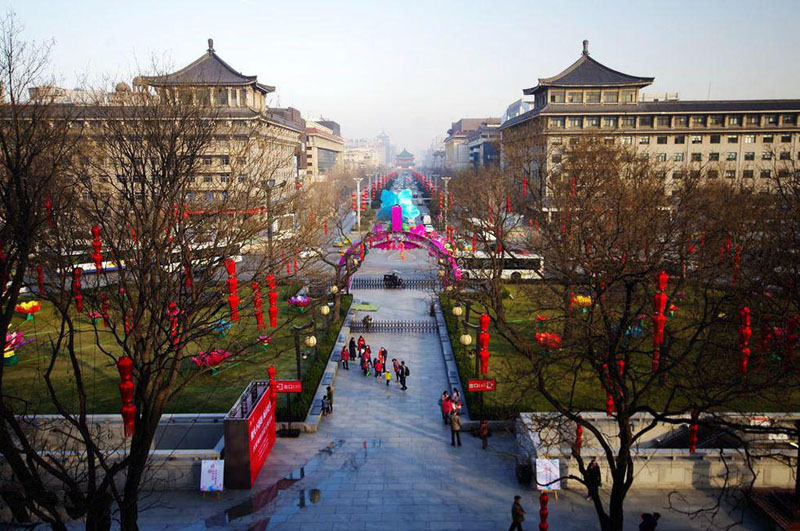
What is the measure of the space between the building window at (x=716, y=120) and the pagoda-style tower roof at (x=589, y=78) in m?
6.17

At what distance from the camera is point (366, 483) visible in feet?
40.6

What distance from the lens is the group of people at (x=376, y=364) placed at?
59.4 feet

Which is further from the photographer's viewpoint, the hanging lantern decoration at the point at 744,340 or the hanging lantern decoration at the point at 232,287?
the hanging lantern decoration at the point at 744,340

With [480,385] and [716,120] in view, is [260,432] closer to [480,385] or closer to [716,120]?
[480,385]

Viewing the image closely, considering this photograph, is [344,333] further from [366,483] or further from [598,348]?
[598,348]

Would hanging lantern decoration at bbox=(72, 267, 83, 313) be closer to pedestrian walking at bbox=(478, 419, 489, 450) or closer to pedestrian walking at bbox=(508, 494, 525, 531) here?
pedestrian walking at bbox=(508, 494, 525, 531)

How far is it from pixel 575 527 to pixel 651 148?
46.3m

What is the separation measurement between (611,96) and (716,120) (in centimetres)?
919

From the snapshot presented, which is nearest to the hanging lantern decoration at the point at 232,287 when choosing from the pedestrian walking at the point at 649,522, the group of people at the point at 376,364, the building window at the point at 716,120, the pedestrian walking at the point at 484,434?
the group of people at the point at 376,364

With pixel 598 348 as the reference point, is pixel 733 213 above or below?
above

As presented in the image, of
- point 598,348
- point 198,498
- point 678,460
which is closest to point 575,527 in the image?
point 678,460

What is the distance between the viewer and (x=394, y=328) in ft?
80.5

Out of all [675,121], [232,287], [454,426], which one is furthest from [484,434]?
[675,121]

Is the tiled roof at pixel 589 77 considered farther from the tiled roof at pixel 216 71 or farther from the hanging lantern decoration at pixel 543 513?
the hanging lantern decoration at pixel 543 513
